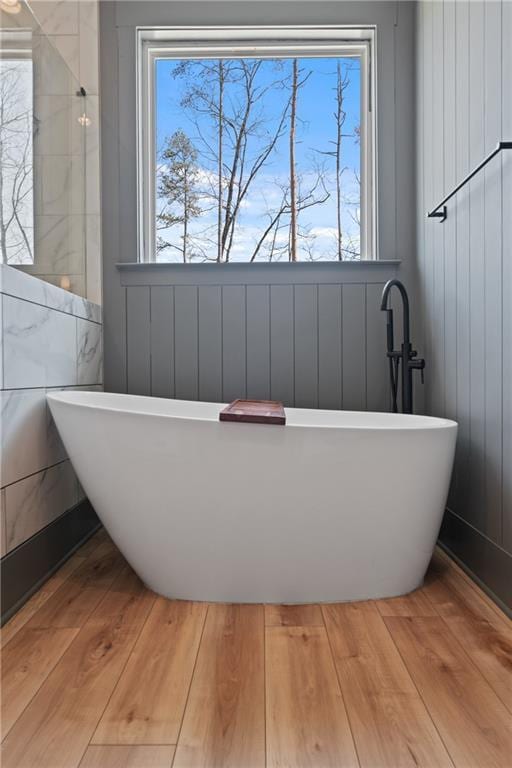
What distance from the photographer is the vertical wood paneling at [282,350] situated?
2500 mm

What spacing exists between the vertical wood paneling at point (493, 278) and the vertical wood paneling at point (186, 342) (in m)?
1.28

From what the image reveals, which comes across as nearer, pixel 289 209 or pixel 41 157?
pixel 41 157

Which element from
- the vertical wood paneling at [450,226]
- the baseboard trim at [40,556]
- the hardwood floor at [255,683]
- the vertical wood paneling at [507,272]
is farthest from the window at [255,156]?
the hardwood floor at [255,683]

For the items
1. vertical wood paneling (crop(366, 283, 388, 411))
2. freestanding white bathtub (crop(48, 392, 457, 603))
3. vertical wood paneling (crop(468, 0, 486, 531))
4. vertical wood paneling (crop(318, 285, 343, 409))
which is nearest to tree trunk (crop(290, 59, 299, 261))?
vertical wood paneling (crop(318, 285, 343, 409))

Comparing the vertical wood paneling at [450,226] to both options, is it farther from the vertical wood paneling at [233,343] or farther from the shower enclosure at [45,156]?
the shower enclosure at [45,156]

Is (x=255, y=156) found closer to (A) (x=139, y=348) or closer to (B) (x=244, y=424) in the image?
(A) (x=139, y=348)

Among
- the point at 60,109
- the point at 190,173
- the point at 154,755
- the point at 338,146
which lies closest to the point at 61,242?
the point at 60,109

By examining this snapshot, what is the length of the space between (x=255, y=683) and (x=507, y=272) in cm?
123

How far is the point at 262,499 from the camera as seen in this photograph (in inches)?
58.9

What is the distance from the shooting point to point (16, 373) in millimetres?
1569

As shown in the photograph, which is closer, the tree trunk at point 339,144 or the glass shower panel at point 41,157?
the glass shower panel at point 41,157

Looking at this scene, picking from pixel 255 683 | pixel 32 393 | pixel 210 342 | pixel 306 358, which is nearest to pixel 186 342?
pixel 210 342

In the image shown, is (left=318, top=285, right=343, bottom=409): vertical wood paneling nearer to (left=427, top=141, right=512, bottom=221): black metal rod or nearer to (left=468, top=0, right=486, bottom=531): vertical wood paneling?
(left=427, top=141, right=512, bottom=221): black metal rod

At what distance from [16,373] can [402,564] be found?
1236mm
